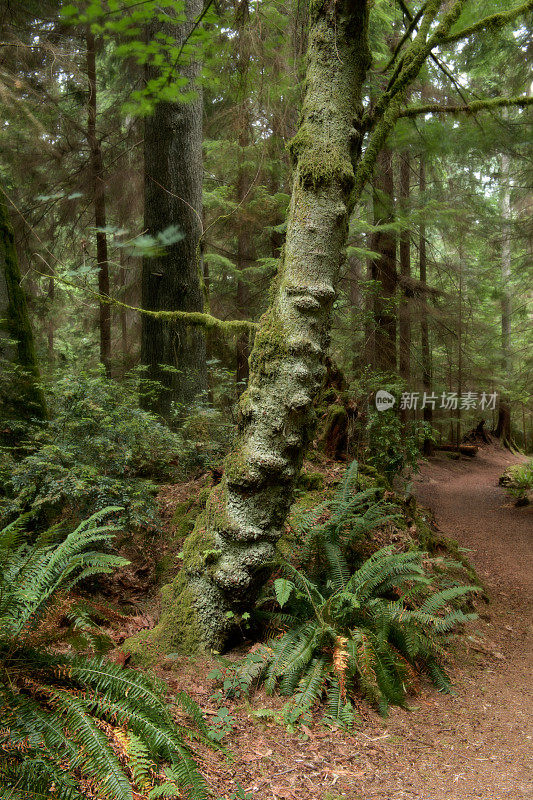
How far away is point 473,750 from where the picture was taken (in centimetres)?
280

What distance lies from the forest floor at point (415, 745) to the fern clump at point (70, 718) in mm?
352

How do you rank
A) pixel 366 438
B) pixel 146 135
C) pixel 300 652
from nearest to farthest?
pixel 300 652
pixel 146 135
pixel 366 438

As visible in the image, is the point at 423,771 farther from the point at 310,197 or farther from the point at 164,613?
the point at 310,197

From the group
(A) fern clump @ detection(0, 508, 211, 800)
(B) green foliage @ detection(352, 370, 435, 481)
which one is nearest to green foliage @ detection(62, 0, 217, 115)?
(A) fern clump @ detection(0, 508, 211, 800)

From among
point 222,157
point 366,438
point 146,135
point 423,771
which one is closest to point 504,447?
point 366,438

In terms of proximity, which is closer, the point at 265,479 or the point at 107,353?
the point at 265,479

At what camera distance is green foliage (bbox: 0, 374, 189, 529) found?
371 centimetres

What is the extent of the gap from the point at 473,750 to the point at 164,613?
2112mm

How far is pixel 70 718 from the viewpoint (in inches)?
79.1

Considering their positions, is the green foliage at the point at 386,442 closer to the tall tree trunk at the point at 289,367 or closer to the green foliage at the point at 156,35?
the tall tree trunk at the point at 289,367

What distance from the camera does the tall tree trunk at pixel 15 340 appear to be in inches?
180

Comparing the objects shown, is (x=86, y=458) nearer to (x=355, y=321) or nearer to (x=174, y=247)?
(x=174, y=247)

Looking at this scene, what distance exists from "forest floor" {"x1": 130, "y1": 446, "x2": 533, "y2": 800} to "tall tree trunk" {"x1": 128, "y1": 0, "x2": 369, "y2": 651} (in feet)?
1.47

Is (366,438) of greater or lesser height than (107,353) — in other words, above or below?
below
